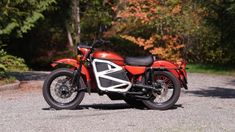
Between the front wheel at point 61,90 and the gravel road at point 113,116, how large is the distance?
0.61 ft

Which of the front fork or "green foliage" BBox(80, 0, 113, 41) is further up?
"green foliage" BBox(80, 0, 113, 41)

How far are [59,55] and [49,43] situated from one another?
44.0 inches

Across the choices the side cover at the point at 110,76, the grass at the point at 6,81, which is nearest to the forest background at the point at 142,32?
the grass at the point at 6,81

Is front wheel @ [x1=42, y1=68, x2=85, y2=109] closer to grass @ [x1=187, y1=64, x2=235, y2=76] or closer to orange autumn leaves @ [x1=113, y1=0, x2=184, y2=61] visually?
grass @ [x1=187, y1=64, x2=235, y2=76]

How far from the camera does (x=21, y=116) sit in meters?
10.3

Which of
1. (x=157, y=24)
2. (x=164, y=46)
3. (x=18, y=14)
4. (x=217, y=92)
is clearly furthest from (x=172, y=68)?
(x=164, y=46)

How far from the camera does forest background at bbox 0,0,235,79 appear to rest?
26.4 meters

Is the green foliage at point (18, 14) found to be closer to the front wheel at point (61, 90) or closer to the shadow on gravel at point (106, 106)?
the shadow on gravel at point (106, 106)

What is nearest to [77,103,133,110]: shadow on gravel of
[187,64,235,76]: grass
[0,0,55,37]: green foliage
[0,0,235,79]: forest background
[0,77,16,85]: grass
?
[0,77,16,85]: grass

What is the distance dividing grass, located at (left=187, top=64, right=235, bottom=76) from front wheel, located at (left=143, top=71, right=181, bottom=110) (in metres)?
12.3

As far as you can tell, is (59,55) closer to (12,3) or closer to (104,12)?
(104,12)

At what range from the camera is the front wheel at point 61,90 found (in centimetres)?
1107

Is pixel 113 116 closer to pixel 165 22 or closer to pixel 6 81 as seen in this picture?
pixel 6 81

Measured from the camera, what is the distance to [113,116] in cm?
1013
